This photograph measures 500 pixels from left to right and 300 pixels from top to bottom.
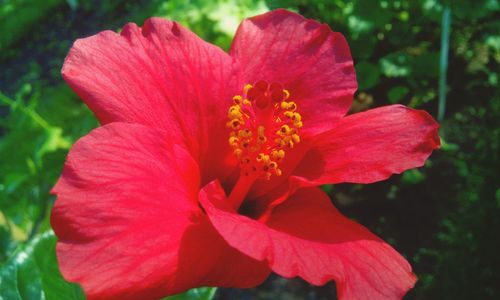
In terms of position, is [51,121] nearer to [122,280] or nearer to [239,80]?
[239,80]

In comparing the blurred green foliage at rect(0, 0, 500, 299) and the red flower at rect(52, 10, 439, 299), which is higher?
the red flower at rect(52, 10, 439, 299)

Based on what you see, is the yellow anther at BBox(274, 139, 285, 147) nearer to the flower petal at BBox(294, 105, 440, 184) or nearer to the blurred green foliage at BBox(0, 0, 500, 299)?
the flower petal at BBox(294, 105, 440, 184)

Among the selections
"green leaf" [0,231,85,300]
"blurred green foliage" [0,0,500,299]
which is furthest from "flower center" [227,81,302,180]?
"blurred green foliage" [0,0,500,299]

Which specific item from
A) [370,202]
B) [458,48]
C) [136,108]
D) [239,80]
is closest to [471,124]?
[458,48]

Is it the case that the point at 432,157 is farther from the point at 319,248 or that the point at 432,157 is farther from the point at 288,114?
the point at 319,248

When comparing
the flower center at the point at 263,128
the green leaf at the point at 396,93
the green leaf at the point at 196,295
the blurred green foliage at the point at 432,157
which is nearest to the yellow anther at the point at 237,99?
the flower center at the point at 263,128

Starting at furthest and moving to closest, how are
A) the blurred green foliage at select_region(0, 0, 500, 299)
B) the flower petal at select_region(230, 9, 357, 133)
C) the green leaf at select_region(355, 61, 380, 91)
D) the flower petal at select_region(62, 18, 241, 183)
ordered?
the green leaf at select_region(355, 61, 380, 91) → the blurred green foliage at select_region(0, 0, 500, 299) → the flower petal at select_region(230, 9, 357, 133) → the flower petal at select_region(62, 18, 241, 183)
